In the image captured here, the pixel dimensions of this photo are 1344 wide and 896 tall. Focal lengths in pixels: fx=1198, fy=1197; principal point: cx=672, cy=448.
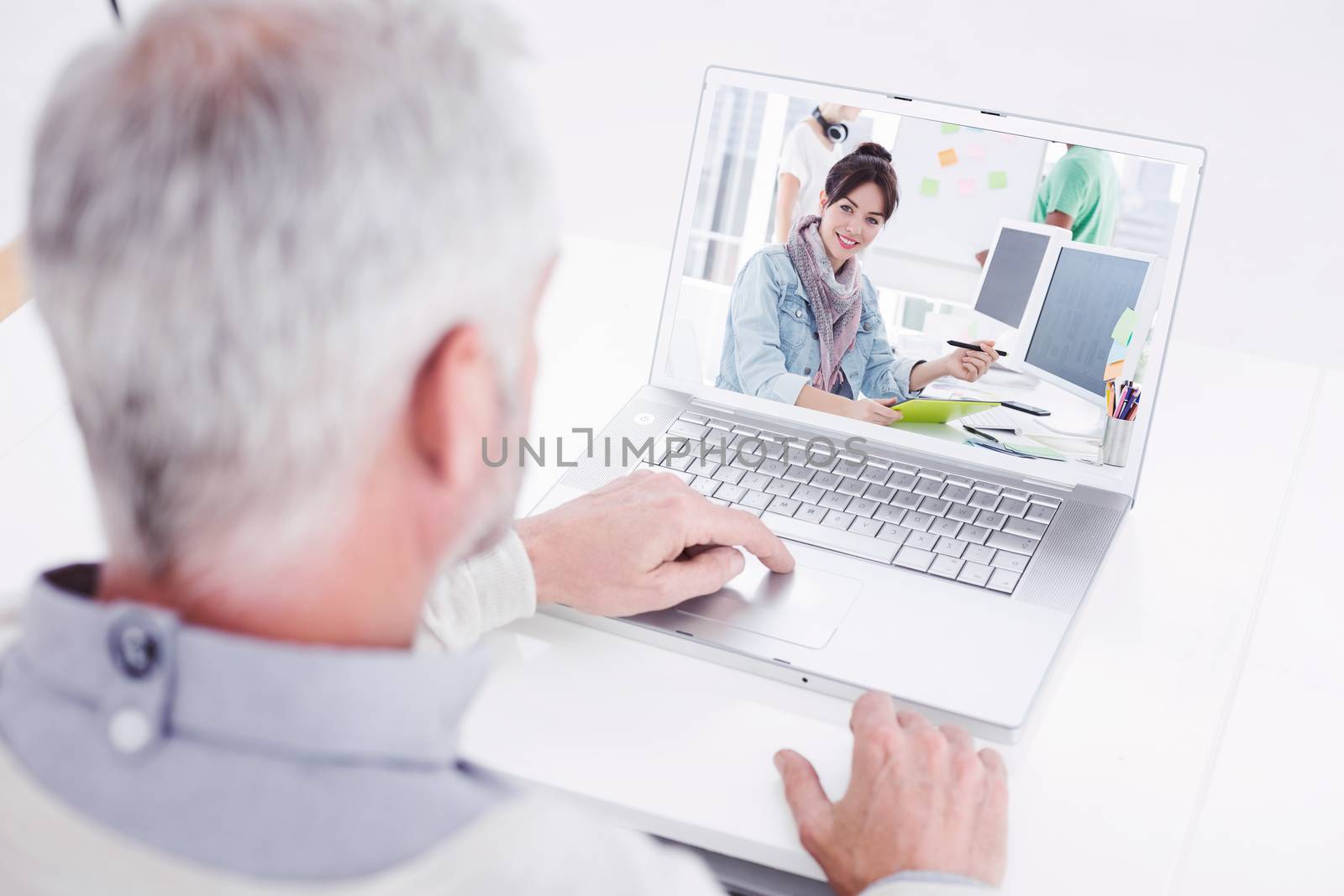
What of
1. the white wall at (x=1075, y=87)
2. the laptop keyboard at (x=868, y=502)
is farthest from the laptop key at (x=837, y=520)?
the white wall at (x=1075, y=87)

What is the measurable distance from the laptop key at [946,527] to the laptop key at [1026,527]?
5cm

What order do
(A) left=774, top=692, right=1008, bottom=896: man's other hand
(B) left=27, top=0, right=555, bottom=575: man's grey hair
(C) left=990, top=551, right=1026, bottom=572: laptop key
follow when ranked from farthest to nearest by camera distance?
1. (C) left=990, top=551, right=1026, bottom=572: laptop key
2. (A) left=774, top=692, right=1008, bottom=896: man's other hand
3. (B) left=27, top=0, right=555, bottom=575: man's grey hair

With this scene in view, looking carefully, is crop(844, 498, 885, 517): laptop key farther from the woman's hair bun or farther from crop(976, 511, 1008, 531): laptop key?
the woman's hair bun

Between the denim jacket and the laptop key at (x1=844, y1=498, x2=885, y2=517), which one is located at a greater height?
the denim jacket

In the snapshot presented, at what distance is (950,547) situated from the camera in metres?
1.08

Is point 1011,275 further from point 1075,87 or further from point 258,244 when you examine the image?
point 1075,87

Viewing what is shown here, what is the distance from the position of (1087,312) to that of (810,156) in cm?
32

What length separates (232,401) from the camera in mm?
455

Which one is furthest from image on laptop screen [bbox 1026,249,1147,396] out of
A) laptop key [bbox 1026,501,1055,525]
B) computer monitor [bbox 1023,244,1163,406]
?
laptop key [bbox 1026,501,1055,525]

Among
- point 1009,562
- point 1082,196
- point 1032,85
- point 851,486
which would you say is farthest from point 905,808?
point 1032,85

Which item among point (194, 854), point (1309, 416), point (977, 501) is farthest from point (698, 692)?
point (1309, 416)

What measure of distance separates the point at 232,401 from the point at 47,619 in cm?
12

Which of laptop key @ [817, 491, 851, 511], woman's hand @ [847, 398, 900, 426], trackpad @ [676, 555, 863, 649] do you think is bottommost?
trackpad @ [676, 555, 863, 649]

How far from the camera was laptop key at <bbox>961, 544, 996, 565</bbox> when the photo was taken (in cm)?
106
